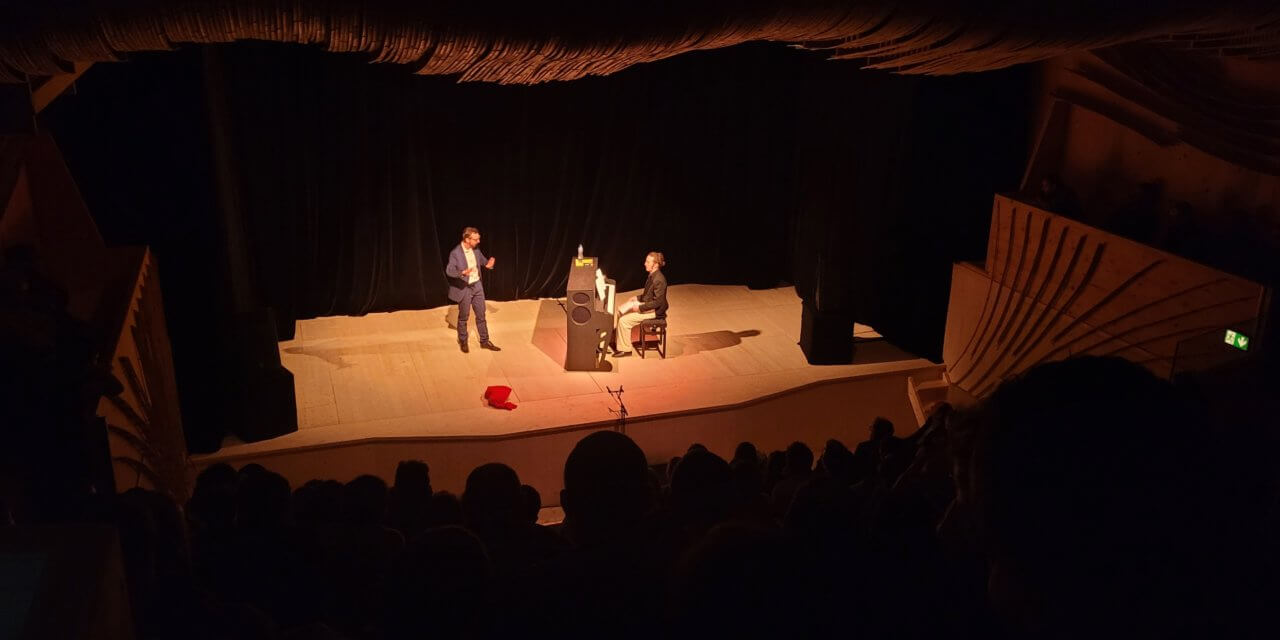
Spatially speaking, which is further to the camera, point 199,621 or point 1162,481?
point 199,621

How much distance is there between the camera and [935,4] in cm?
469

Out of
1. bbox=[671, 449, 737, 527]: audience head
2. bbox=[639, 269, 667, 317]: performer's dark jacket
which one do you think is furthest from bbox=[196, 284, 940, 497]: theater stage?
bbox=[671, 449, 737, 527]: audience head

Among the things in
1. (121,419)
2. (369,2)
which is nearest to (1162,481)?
(369,2)

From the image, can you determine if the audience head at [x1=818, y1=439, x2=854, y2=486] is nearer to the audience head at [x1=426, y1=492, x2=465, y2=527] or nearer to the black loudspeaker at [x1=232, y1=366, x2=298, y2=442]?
the audience head at [x1=426, y1=492, x2=465, y2=527]

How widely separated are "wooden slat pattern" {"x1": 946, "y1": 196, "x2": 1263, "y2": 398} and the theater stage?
0.88 metres

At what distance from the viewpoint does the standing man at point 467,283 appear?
30.5 feet

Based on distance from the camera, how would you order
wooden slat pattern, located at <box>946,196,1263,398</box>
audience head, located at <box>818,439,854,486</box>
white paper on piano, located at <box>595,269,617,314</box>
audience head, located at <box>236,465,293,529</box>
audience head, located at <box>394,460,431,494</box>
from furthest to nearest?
white paper on piano, located at <box>595,269,617,314</box>, wooden slat pattern, located at <box>946,196,1263,398</box>, audience head, located at <box>818,439,854,486</box>, audience head, located at <box>394,460,431,494</box>, audience head, located at <box>236,465,293,529</box>

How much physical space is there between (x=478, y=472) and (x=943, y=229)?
295 inches

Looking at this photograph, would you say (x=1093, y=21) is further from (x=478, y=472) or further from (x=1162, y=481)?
(x=1162, y=481)

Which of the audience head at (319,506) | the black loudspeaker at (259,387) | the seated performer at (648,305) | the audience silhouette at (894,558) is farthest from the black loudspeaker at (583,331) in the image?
the audience silhouette at (894,558)

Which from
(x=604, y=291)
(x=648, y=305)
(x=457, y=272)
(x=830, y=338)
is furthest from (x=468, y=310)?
(x=830, y=338)

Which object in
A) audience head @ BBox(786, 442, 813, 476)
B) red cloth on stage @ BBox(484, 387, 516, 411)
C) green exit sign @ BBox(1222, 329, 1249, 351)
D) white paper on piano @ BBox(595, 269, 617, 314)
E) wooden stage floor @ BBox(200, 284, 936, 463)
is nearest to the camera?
audience head @ BBox(786, 442, 813, 476)

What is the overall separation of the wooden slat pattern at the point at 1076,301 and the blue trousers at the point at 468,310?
14.1 feet

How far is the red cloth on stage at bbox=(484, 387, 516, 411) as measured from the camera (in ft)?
26.7
